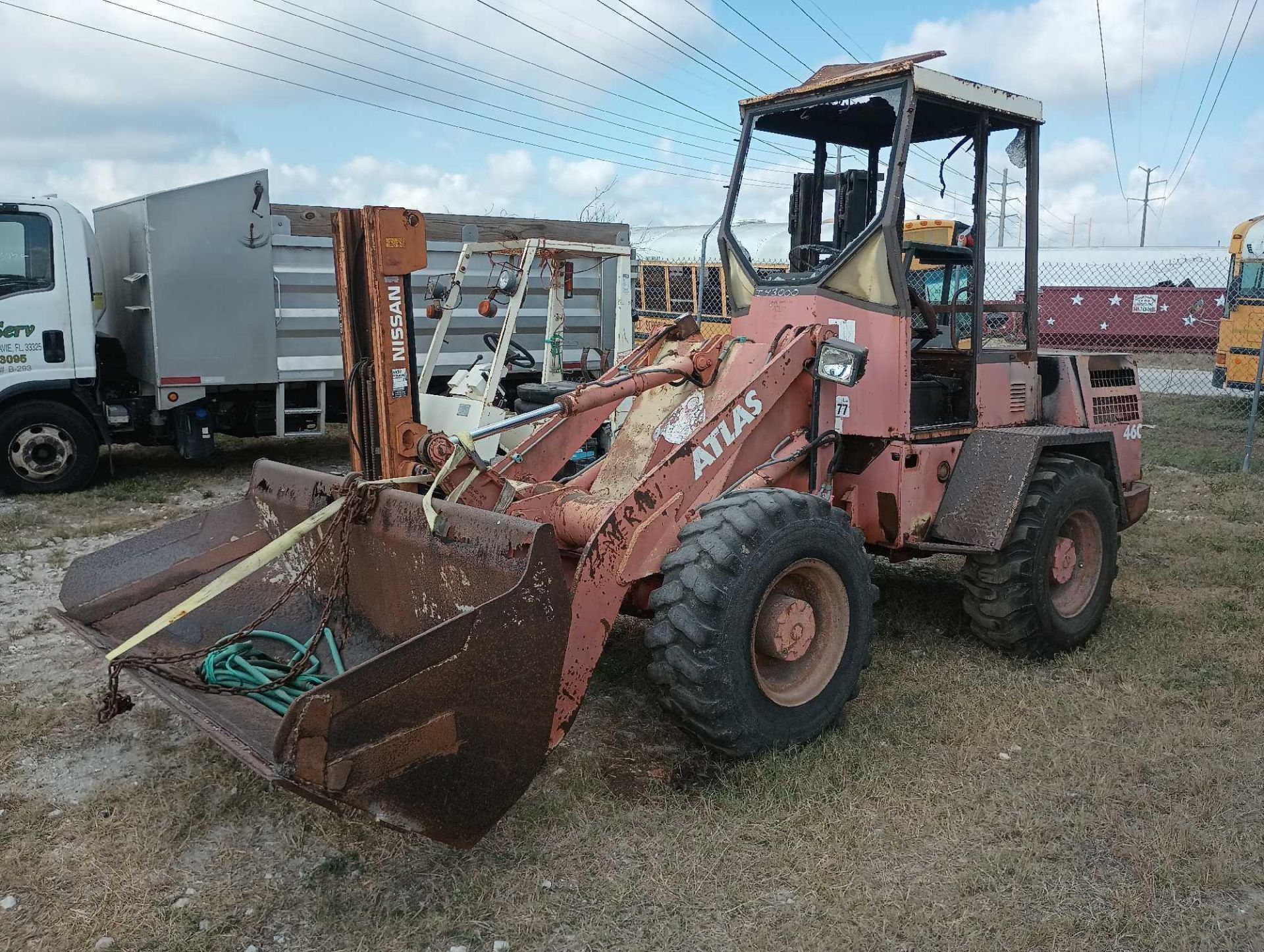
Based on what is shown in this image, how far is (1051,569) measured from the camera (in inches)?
196

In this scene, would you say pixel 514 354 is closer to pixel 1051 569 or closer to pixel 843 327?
pixel 843 327

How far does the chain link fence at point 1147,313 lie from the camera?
14.5m

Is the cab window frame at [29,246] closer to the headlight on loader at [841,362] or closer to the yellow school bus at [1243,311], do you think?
the headlight on loader at [841,362]

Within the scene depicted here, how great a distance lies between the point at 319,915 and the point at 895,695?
2618 mm

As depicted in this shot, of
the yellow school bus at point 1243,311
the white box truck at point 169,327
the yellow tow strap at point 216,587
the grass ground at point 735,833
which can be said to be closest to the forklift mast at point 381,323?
the grass ground at point 735,833

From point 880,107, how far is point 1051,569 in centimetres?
240

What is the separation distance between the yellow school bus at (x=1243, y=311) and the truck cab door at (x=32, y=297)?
45.9ft

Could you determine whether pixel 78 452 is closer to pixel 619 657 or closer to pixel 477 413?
pixel 477 413

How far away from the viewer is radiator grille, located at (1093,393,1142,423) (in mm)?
5771

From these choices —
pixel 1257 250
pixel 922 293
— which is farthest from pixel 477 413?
pixel 1257 250

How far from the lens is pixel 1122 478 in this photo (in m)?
5.93

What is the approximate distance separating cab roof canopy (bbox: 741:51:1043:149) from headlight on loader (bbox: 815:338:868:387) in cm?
117

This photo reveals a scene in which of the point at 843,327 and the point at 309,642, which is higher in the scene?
the point at 843,327

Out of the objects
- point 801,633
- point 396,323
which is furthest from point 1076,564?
point 396,323
